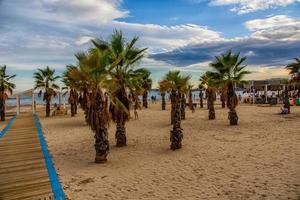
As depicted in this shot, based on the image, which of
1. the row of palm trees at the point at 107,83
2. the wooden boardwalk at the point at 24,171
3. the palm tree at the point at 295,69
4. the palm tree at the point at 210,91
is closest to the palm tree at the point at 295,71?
the palm tree at the point at 295,69

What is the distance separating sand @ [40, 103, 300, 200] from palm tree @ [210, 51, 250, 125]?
379 centimetres

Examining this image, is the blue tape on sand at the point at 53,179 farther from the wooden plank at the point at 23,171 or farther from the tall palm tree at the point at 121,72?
the tall palm tree at the point at 121,72

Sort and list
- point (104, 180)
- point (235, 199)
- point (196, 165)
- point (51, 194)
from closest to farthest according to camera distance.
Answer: point (235, 199), point (51, 194), point (104, 180), point (196, 165)

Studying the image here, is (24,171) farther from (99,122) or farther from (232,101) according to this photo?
(232,101)

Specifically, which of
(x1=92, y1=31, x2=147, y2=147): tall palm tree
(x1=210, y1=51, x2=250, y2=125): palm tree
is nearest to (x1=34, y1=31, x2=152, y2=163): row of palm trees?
(x1=92, y1=31, x2=147, y2=147): tall palm tree

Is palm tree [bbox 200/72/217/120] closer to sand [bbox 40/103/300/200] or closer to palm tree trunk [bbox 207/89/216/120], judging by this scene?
palm tree trunk [bbox 207/89/216/120]

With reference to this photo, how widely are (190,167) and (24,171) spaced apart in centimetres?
684

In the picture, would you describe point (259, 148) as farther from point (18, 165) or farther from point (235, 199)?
point (18, 165)

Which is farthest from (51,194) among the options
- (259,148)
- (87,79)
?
(259,148)

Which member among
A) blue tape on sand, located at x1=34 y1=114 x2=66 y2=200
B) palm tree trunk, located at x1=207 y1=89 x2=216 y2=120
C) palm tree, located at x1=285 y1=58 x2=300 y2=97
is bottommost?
blue tape on sand, located at x1=34 y1=114 x2=66 y2=200

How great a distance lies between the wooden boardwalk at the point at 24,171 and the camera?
32.1ft

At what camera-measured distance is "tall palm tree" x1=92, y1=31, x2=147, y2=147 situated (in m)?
15.8

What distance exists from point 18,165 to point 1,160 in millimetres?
1668

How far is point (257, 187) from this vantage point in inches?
385
